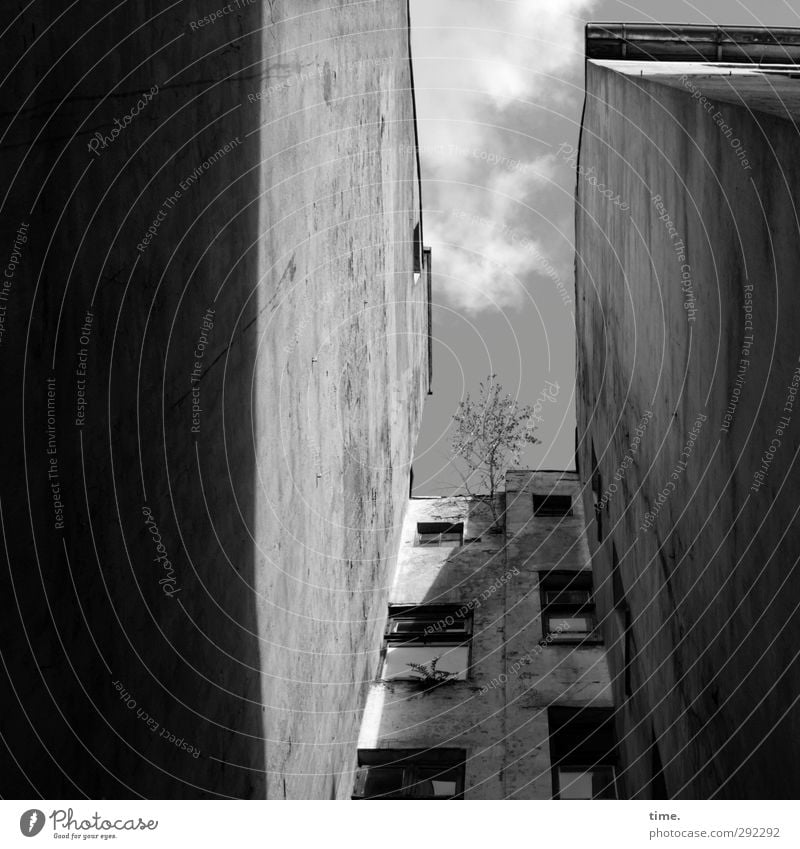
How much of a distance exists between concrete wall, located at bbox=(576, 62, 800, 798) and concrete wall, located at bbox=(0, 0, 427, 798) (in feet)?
9.55

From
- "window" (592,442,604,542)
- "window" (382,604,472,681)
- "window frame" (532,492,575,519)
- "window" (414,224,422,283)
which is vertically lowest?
"window" (382,604,472,681)

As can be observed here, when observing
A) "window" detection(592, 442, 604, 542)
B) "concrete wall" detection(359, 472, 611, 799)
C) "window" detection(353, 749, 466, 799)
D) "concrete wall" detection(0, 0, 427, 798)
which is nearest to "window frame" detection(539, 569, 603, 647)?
"concrete wall" detection(359, 472, 611, 799)

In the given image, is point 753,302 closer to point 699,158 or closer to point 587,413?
point 699,158

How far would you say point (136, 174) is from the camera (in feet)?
14.3

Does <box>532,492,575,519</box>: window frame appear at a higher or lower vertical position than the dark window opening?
higher

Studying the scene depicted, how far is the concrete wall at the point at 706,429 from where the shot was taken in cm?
437

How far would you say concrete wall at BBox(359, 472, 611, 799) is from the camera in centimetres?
1157

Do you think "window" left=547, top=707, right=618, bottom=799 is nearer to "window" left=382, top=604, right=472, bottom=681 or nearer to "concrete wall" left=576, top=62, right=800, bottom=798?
"concrete wall" left=576, top=62, right=800, bottom=798

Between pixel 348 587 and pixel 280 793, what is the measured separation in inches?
136

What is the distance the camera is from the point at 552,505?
57.1 feet

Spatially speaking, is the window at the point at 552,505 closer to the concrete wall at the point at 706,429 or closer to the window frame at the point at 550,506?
the window frame at the point at 550,506

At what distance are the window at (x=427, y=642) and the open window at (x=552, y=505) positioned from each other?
326 centimetres

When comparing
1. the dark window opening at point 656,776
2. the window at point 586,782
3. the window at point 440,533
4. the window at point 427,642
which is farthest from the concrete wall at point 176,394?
the window at point 440,533

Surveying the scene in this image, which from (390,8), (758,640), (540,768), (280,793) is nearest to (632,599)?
(540,768)
